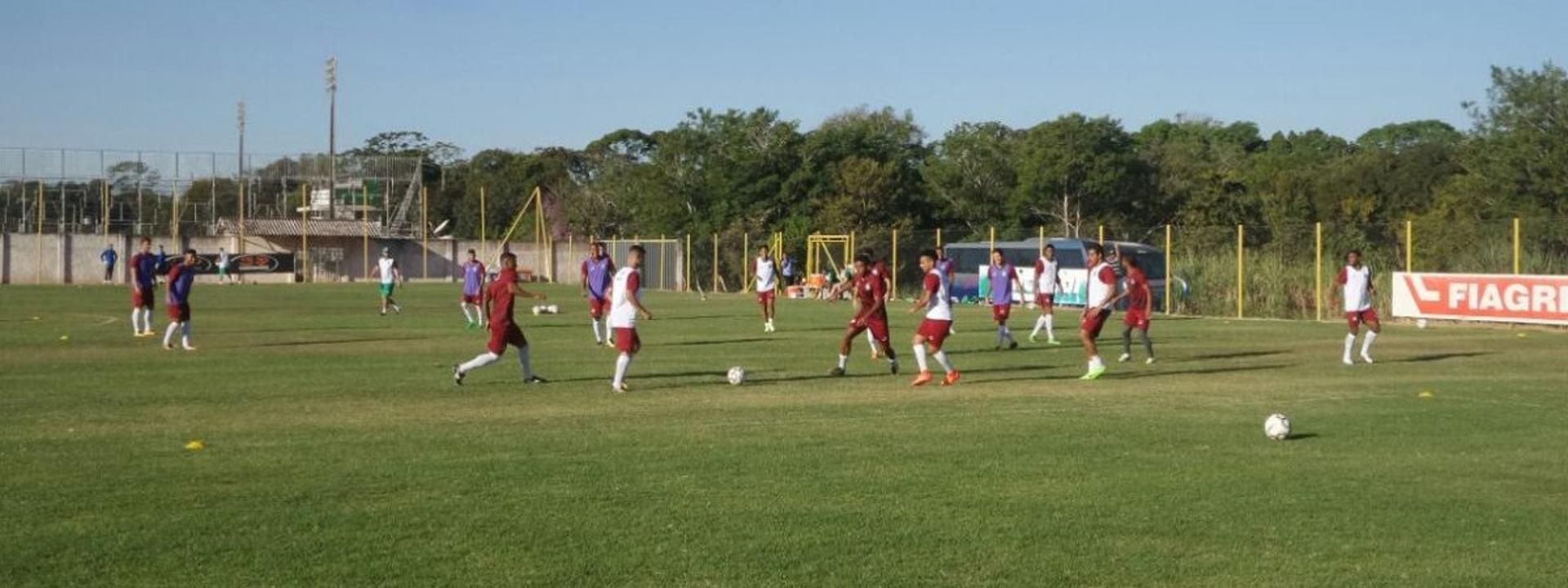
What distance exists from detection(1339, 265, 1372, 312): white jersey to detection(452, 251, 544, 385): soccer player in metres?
11.6

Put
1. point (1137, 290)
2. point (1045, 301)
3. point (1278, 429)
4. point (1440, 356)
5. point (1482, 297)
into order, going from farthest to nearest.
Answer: point (1482, 297), point (1045, 301), point (1440, 356), point (1137, 290), point (1278, 429)

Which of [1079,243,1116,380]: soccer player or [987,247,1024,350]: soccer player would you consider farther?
[987,247,1024,350]: soccer player

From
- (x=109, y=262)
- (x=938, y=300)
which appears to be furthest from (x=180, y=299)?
(x=109, y=262)

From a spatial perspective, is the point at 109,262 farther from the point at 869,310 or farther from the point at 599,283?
the point at 869,310

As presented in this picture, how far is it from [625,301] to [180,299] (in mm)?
10610

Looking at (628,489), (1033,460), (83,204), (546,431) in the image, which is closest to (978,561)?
(628,489)

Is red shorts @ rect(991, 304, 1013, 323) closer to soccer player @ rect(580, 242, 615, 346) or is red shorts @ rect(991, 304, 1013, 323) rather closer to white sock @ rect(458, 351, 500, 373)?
soccer player @ rect(580, 242, 615, 346)

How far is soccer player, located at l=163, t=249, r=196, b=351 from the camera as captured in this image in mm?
26281

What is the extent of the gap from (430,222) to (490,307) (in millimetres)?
93770

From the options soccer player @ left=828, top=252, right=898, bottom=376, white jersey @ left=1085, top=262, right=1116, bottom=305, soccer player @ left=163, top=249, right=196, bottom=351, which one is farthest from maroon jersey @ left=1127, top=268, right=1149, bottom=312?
soccer player @ left=163, top=249, right=196, bottom=351

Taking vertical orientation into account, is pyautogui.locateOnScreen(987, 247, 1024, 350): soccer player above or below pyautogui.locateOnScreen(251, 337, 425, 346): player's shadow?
above

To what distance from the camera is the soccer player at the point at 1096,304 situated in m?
21.2

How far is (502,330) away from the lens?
19.6m

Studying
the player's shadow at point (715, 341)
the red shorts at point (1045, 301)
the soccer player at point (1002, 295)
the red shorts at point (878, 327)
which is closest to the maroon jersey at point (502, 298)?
the red shorts at point (878, 327)
